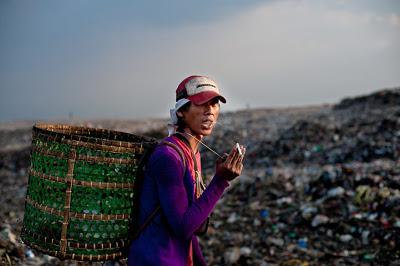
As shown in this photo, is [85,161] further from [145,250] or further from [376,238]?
[376,238]

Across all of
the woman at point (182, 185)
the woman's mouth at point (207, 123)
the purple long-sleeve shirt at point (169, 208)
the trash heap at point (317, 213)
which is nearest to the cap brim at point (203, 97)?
the woman at point (182, 185)

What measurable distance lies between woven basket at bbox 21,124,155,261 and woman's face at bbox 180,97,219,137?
0.22 m

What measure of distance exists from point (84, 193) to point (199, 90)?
73cm

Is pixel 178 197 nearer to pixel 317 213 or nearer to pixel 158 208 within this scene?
pixel 158 208

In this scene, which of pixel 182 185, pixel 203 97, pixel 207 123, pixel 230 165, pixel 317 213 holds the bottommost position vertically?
pixel 317 213

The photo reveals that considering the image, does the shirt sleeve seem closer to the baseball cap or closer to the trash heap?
the baseball cap

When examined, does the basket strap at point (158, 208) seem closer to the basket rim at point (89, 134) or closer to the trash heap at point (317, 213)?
A: the basket rim at point (89, 134)

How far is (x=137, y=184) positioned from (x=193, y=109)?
46 cm

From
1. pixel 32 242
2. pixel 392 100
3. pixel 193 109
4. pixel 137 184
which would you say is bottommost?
pixel 32 242

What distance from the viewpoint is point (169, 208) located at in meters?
2.14

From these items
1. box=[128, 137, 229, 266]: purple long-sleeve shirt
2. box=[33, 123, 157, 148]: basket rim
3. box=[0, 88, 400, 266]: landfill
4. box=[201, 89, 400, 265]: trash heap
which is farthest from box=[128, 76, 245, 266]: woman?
box=[201, 89, 400, 265]: trash heap

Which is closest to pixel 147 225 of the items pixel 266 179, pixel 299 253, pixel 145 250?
pixel 145 250

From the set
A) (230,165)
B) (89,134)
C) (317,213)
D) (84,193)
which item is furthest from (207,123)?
(317,213)

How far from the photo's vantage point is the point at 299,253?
18.6 feet
